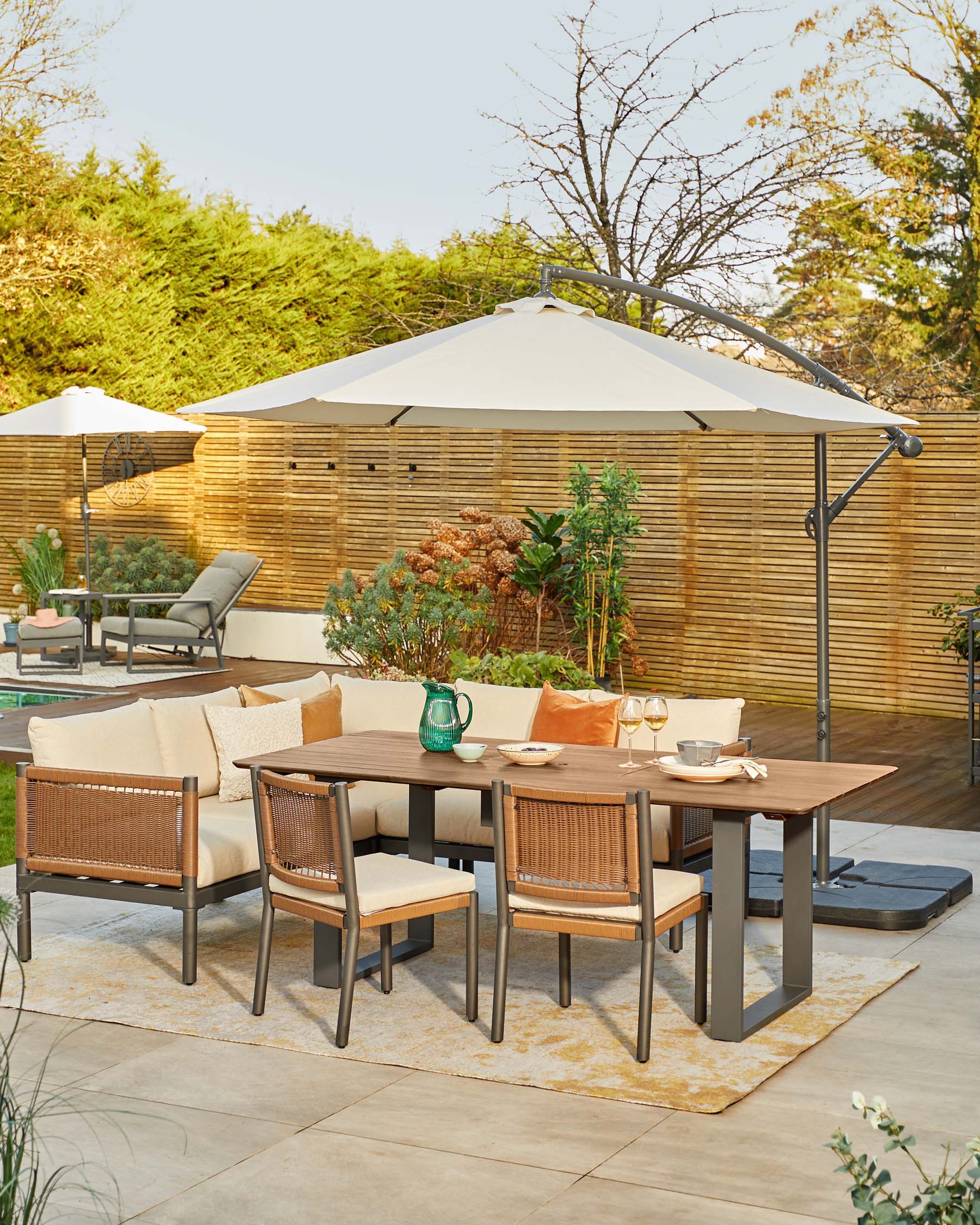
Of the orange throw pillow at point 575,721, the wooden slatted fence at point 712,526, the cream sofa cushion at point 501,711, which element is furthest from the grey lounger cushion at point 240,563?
the orange throw pillow at point 575,721

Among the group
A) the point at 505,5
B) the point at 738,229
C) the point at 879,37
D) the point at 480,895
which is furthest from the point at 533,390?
the point at 505,5

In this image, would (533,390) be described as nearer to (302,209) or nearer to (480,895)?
(480,895)

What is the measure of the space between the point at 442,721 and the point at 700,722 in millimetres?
1198

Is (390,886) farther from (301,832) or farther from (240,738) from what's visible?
(240,738)

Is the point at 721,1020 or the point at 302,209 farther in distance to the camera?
the point at 302,209

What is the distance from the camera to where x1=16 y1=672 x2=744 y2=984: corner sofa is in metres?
5.34

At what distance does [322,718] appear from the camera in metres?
6.85

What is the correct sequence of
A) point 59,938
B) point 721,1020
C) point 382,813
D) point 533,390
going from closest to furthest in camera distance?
1. point 721,1020
2. point 533,390
3. point 59,938
4. point 382,813

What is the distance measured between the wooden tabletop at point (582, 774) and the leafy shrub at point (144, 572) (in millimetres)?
8970

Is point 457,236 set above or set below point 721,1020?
above

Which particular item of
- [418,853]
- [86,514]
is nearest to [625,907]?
[418,853]

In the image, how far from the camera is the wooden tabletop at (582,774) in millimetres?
4836

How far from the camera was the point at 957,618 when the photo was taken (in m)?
10.8

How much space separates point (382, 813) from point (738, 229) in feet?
38.7
